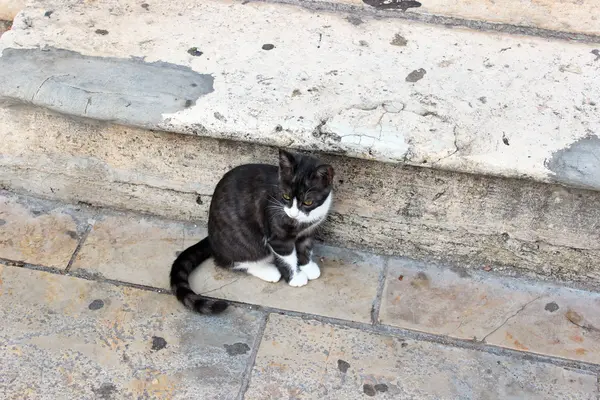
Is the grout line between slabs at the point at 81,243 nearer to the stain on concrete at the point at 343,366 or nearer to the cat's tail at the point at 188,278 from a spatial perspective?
the cat's tail at the point at 188,278

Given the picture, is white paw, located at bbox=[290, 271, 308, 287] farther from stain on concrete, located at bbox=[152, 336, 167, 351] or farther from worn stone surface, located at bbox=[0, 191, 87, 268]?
worn stone surface, located at bbox=[0, 191, 87, 268]

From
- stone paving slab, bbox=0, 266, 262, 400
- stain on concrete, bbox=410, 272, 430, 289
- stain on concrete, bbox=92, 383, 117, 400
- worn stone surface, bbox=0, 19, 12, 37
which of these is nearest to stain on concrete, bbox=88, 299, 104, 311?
stone paving slab, bbox=0, 266, 262, 400

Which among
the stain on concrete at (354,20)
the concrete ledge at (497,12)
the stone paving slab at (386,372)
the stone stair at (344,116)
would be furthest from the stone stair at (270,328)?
the concrete ledge at (497,12)

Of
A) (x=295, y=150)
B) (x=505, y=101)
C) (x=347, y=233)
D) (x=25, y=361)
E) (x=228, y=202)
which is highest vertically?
(x=505, y=101)

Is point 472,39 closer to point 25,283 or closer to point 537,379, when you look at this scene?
point 537,379

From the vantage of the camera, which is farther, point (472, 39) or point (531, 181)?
point (472, 39)

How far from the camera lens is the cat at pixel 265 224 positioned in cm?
257

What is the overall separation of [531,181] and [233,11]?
4.93 ft

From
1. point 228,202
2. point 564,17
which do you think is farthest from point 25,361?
point 564,17

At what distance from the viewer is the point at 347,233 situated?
302 centimetres

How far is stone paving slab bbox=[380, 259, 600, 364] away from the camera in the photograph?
271 cm

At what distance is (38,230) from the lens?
3059 millimetres

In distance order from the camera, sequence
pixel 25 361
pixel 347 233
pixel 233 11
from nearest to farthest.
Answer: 1. pixel 25 361
2. pixel 347 233
3. pixel 233 11

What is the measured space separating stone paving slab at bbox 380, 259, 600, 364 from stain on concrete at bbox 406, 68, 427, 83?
0.76 m
